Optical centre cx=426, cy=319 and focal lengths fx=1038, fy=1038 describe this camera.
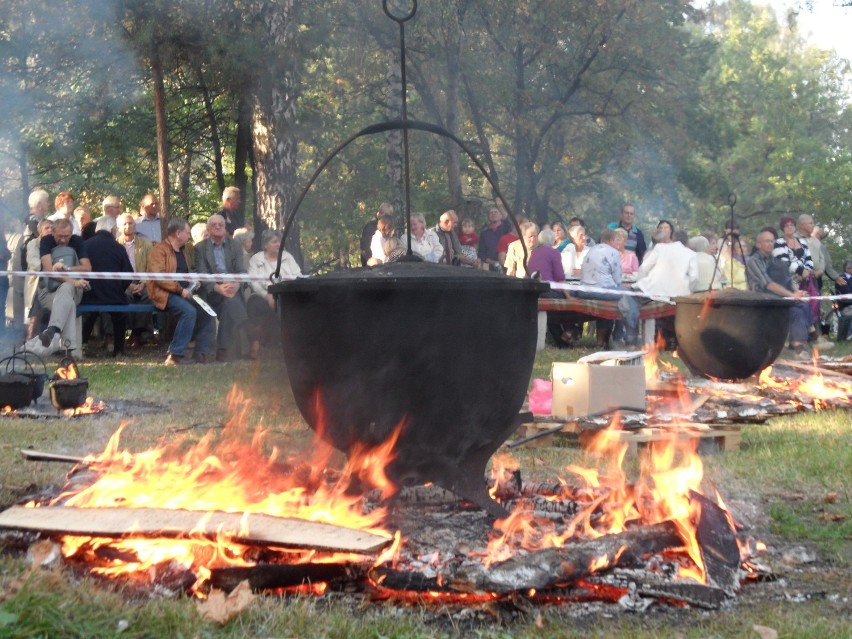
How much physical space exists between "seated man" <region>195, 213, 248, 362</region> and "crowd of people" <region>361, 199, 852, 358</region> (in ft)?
5.06

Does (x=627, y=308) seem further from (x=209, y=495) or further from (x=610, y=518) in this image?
(x=209, y=495)

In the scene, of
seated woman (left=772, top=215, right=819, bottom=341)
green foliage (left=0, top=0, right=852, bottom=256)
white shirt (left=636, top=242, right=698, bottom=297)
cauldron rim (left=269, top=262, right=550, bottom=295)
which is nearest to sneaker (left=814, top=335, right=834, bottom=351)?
seated woman (left=772, top=215, right=819, bottom=341)

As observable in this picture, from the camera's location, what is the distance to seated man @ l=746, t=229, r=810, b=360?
12.9 meters

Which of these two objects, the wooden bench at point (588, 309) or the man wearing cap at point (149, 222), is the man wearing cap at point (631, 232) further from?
the man wearing cap at point (149, 222)

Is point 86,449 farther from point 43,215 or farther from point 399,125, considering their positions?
point 43,215

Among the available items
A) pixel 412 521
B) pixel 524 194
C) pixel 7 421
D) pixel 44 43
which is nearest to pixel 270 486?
pixel 412 521

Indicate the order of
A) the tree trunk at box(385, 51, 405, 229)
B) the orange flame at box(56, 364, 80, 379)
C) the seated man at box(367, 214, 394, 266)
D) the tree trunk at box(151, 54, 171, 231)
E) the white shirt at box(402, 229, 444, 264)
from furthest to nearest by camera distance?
the tree trunk at box(385, 51, 405, 229) < the tree trunk at box(151, 54, 171, 231) < the white shirt at box(402, 229, 444, 264) < the seated man at box(367, 214, 394, 266) < the orange flame at box(56, 364, 80, 379)

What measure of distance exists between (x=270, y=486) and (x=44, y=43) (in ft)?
43.1

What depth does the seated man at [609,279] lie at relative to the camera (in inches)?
498

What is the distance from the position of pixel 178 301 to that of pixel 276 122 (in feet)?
11.7

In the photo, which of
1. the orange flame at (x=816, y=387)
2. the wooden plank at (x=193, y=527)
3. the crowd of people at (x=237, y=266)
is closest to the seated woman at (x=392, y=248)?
the crowd of people at (x=237, y=266)

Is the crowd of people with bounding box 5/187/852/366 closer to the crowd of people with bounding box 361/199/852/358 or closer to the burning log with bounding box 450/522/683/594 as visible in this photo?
the crowd of people with bounding box 361/199/852/358

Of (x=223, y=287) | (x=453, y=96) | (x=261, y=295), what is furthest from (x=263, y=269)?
(x=453, y=96)

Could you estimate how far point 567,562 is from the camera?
3.34m
